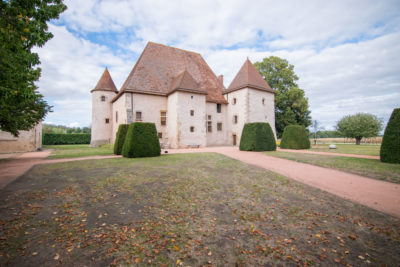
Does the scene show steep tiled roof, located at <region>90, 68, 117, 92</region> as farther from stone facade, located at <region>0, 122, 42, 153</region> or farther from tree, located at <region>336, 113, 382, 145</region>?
tree, located at <region>336, 113, 382, 145</region>

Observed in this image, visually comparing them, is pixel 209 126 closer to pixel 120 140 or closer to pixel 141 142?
pixel 120 140

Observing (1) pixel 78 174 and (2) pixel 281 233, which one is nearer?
(2) pixel 281 233

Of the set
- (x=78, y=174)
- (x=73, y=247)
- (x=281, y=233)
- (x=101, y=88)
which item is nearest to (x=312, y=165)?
(x=281, y=233)

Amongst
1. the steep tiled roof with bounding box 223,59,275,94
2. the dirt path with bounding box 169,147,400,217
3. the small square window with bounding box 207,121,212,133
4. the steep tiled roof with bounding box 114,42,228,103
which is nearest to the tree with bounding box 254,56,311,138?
the steep tiled roof with bounding box 223,59,275,94

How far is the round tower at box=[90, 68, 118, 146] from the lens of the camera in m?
23.7

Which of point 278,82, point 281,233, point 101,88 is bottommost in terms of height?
point 281,233

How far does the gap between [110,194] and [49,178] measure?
11.1 ft

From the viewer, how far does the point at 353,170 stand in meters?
7.65

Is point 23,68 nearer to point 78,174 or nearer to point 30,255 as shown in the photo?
point 78,174

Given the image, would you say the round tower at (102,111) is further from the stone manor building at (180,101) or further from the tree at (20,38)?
the tree at (20,38)

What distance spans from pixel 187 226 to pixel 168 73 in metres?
20.7

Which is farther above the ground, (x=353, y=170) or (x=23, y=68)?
(x=23, y=68)

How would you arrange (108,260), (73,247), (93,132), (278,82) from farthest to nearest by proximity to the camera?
(278,82)
(93,132)
(73,247)
(108,260)

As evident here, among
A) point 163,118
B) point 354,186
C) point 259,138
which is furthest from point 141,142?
point 354,186
